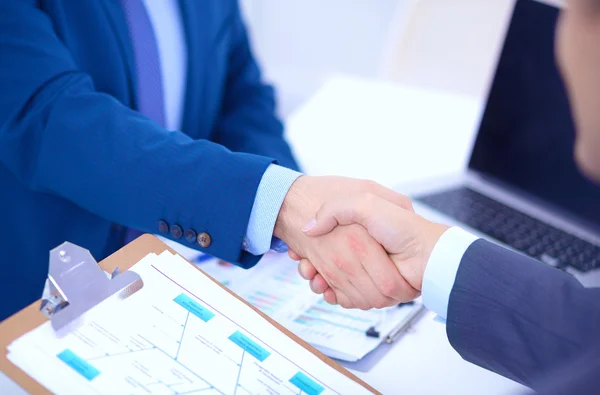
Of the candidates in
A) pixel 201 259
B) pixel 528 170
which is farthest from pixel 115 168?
pixel 528 170

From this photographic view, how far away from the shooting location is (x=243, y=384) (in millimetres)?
695

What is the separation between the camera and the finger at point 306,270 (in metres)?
1.02

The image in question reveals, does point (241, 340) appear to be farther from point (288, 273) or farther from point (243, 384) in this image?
point (288, 273)

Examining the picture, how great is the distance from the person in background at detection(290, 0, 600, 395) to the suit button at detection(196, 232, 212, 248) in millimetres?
342

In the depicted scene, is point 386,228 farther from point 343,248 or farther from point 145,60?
point 145,60

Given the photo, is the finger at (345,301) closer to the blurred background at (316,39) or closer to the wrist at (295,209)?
the wrist at (295,209)

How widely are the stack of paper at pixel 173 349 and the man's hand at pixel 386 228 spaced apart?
25 centimetres

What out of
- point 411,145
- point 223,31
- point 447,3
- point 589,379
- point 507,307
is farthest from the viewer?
point 447,3

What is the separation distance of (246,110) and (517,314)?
89cm

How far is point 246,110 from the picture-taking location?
1.47 m

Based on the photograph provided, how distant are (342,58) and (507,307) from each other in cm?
283

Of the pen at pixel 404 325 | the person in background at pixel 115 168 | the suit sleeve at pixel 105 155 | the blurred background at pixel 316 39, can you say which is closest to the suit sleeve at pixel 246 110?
the person in background at pixel 115 168

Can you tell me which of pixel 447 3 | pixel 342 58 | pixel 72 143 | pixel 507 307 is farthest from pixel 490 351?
pixel 342 58

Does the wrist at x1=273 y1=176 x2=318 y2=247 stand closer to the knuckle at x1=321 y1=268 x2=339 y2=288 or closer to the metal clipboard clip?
the knuckle at x1=321 y1=268 x2=339 y2=288
